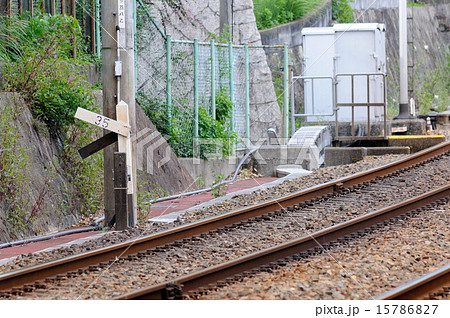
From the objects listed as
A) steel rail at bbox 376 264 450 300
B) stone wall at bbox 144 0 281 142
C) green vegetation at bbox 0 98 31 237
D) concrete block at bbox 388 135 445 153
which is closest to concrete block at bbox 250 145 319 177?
concrete block at bbox 388 135 445 153

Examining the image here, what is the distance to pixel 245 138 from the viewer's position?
56.7ft

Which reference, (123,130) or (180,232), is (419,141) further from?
(180,232)

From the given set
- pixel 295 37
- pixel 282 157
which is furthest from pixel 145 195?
pixel 295 37

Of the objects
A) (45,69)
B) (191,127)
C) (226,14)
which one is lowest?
(191,127)

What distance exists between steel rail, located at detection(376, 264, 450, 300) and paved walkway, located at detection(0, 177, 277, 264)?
4038 millimetres

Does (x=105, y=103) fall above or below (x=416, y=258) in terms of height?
above

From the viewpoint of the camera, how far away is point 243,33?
21.0 metres

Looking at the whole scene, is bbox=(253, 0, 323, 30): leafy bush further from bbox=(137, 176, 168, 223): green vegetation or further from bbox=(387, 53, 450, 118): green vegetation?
bbox=(137, 176, 168, 223): green vegetation

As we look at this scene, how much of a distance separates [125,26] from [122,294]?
15.8 ft

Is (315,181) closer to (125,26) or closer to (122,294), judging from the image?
(125,26)

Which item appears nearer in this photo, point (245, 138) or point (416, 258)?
point (416, 258)

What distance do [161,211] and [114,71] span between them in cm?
247

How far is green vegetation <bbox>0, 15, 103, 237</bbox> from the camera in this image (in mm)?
10398
